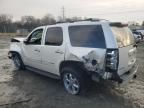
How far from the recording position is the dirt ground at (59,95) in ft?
14.9

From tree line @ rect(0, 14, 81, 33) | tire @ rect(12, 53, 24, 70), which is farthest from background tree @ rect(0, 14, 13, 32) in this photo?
tire @ rect(12, 53, 24, 70)

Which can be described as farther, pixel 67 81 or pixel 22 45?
pixel 22 45

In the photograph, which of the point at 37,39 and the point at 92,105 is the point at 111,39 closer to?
the point at 92,105

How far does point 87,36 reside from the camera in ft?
15.4

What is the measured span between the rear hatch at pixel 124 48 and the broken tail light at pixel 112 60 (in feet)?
0.46

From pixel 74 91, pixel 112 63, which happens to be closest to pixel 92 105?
pixel 74 91

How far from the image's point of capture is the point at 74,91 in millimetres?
5121

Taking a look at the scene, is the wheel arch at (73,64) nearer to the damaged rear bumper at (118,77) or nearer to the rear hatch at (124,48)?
the damaged rear bumper at (118,77)

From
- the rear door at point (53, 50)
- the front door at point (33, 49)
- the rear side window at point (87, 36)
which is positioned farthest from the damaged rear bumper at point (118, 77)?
the front door at point (33, 49)

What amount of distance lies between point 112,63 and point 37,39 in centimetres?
304

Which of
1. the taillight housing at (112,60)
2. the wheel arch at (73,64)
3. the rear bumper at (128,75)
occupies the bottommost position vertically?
the rear bumper at (128,75)

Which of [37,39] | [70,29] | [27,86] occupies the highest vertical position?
[70,29]

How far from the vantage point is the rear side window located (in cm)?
444

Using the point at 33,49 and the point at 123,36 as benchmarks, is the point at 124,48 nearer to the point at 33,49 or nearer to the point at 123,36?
the point at 123,36
